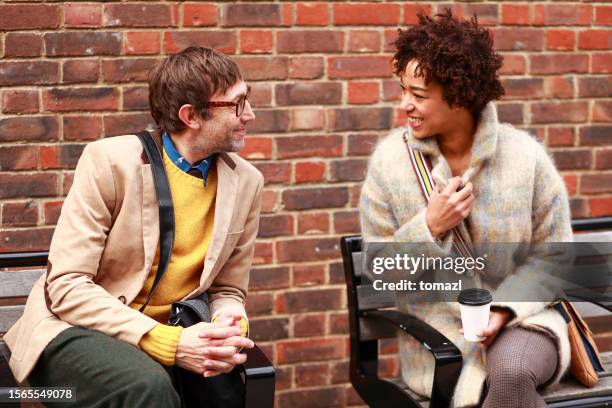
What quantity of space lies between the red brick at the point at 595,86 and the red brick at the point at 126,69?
6.37ft

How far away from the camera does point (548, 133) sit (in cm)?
414

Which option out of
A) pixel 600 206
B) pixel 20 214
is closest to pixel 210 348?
pixel 20 214

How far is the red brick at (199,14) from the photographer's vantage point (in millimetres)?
3666

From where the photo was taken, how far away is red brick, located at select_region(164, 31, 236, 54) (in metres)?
3.66

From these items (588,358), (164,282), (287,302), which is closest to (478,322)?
(588,358)

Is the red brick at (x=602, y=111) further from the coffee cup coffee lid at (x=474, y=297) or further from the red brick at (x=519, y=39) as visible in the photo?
the coffee cup coffee lid at (x=474, y=297)

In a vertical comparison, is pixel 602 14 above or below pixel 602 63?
above

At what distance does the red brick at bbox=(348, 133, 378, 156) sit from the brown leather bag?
3.87 ft

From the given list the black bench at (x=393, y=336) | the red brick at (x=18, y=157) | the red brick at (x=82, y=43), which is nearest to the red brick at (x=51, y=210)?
the red brick at (x=18, y=157)

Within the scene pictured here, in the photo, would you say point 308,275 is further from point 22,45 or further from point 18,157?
point 22,45

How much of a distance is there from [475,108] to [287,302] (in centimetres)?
130

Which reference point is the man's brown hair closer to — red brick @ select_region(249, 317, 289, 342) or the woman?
the woman

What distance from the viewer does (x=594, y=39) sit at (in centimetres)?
416

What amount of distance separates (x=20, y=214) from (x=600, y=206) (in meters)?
2.60
